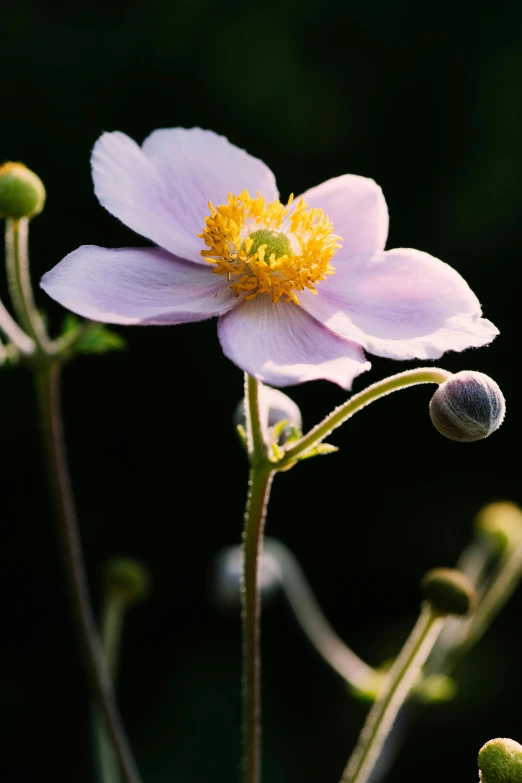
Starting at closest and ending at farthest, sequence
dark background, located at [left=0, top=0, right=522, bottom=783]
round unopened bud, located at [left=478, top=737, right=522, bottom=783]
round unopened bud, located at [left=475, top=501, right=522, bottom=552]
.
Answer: round unopened bud, located at [left=478, top=737, right=522, bottom=783] → round unopened bud, located at [left=475, top=501, right=522, bottom=552] → dark background, located at [left=0, top=0, right=522, bottom=783]

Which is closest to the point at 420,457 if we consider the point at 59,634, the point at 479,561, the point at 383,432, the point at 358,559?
the point at 383,432

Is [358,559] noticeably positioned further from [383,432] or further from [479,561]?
[479,561]

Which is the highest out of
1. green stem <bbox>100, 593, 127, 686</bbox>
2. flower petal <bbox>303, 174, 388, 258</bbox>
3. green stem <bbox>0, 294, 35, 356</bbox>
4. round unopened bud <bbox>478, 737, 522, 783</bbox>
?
flower petal <bbox>303, 174, 388, 258</bbox>

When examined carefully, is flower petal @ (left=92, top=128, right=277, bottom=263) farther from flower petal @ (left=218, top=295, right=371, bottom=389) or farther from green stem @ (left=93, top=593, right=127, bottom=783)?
green stem @ (left=93, top=593, right=127, bottom=783)

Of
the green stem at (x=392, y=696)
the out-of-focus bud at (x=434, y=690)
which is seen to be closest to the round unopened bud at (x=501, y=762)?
the green stem at (x=392, y=696)

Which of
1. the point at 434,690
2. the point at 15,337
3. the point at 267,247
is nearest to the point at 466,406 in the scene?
the point at 267,247

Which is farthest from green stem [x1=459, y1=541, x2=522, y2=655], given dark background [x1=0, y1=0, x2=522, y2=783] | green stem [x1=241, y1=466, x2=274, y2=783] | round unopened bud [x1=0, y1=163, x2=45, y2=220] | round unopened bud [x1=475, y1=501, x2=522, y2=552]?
dark background [x1=0, y1=0, x2=522, y2=783]

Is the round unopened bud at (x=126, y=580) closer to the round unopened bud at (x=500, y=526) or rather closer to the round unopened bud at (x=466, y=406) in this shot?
the round unopened bud at (x=500, y=526)
